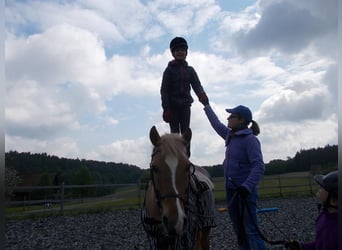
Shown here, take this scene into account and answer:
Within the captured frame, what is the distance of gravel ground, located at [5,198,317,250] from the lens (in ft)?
30.0

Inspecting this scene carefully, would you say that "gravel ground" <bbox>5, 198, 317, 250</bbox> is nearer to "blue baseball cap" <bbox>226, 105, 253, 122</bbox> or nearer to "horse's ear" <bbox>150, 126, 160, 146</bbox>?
"blue baseball cap" <bbox>226, 105, 253, 122</bbox>

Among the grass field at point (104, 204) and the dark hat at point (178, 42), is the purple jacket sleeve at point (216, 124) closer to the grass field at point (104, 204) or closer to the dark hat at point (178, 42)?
the dark hat at point (178, 42)

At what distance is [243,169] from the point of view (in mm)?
4301

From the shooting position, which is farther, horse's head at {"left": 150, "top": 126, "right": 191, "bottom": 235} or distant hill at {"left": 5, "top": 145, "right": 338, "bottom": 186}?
distant hill at {"left": 5, "top": 145, "right": 338, "bottom": 186}

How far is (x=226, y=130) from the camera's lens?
4.86 meters

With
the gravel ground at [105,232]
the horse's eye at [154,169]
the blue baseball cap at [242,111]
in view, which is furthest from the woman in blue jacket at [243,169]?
the gravel ground at [105,232]

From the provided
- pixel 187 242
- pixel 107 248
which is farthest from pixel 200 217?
pixel 107 248

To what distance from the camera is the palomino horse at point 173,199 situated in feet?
9.44

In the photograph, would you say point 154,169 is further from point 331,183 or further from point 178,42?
point 178,42

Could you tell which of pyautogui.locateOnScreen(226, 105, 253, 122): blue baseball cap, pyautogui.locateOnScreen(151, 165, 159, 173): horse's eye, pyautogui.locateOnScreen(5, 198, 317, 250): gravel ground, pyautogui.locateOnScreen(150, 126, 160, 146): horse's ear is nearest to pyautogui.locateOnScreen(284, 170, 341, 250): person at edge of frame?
pyautogui.locateOnScreen(151, 165, 159, 173): horse's eye

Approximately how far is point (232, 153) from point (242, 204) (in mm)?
639

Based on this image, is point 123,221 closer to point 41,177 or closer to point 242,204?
point 242,204

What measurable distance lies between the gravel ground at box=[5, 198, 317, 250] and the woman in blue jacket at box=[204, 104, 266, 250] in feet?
10.5

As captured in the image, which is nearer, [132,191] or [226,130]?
[226,130]
